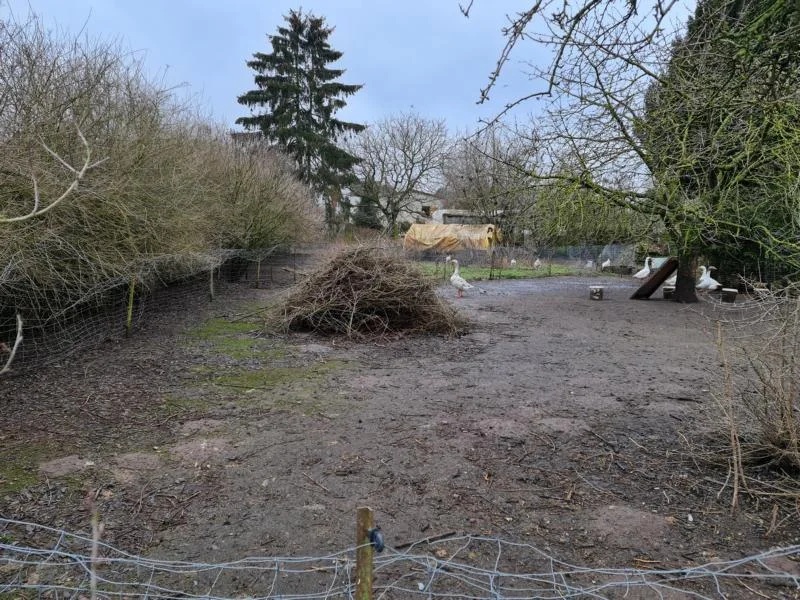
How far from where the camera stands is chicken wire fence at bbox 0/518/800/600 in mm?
2277

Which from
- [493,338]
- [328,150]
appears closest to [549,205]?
[493,338]

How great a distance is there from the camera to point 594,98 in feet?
31.0

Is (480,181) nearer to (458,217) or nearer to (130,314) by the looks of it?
(458,217)

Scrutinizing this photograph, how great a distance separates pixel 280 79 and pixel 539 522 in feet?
101

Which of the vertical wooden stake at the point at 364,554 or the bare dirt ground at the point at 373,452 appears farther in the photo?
the bare dirt ground at the point at 373,452

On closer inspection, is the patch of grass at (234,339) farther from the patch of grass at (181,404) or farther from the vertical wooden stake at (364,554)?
the vertical wooden stake at (364,554)

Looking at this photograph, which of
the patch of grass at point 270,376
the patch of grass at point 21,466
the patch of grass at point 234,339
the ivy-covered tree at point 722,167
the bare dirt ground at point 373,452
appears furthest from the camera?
the ivy-covered tree at point 722,167

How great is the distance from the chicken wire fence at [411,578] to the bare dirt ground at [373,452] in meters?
0.12

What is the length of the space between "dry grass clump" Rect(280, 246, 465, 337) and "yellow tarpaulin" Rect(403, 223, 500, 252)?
20.3 m

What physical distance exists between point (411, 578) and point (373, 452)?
1.44 m

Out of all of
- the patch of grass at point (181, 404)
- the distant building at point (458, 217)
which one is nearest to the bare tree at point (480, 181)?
the distant building at point (458, 217)

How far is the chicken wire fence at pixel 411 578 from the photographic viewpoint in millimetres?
2277

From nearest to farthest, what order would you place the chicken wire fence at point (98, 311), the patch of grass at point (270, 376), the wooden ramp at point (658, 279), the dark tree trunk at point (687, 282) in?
the patch of grass at point (270, 376) < the chicken wire fence at point (98, 311) < the dark tree trunk at point (687, 282) < the wooden ramp at point (658, 279)

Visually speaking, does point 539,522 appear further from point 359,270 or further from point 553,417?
point 359,270
